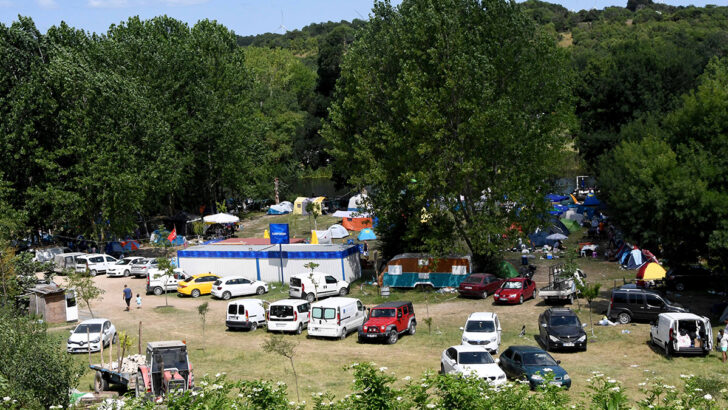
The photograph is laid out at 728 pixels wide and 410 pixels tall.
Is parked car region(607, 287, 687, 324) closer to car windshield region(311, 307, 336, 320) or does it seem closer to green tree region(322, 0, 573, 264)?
green tree region(322, 0, 573, 264)

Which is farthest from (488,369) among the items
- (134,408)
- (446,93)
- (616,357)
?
(446,93)

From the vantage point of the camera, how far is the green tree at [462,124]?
39.4 metres

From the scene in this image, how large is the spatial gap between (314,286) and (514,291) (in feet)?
35.2

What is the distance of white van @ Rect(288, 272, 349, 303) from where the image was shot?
3812cm

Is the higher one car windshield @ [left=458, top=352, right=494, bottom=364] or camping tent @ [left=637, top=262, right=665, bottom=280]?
car windshield @ [left=458, top=352, right=494, bottom=364]

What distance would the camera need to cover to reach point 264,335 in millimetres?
31734

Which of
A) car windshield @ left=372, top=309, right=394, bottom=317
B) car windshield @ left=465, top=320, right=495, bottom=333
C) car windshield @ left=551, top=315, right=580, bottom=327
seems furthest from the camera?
car windshield @ left=372, top=309, right=394, bottom=317

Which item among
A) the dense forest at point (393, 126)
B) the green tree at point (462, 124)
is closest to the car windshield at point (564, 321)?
the dense forest at point (393, 126)

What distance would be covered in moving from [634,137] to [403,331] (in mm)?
36294

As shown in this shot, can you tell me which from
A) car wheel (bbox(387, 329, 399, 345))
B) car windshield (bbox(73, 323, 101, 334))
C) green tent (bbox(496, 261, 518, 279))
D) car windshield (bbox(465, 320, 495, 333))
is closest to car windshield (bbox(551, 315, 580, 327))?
car windshield (bbox(465, 320, 495, 333))

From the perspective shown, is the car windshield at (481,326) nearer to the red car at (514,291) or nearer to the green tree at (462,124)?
the red car at (514,291)

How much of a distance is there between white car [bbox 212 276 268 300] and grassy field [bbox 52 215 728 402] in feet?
2.49

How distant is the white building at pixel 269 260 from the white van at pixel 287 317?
10.4 metres

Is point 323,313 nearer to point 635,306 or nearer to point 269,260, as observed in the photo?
point 635,306
